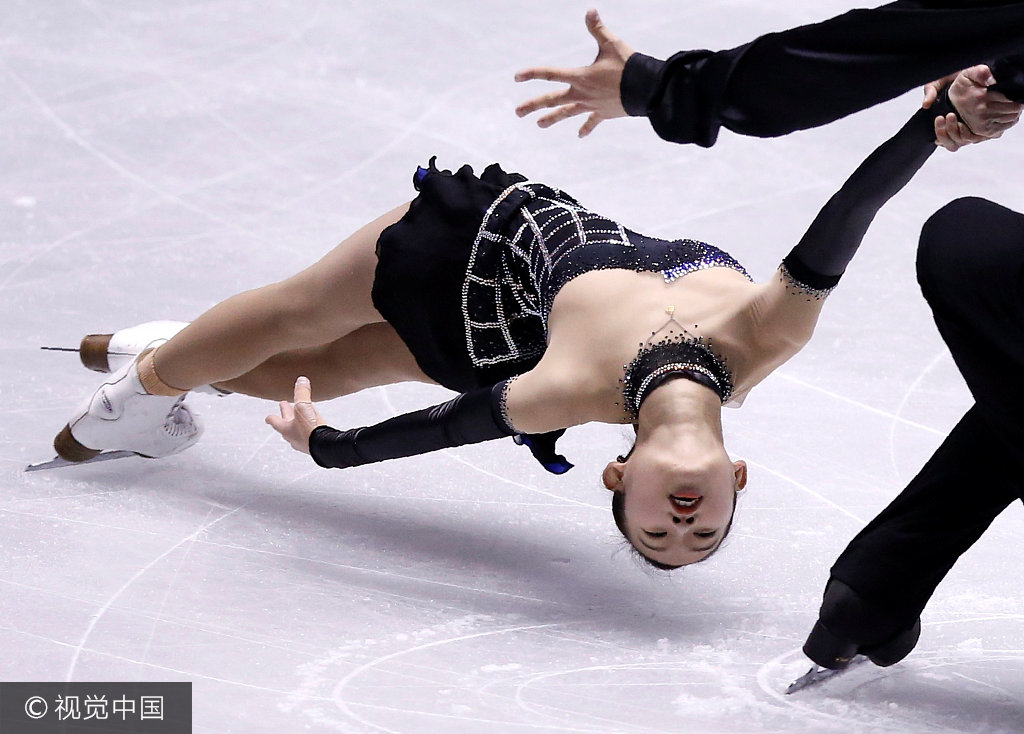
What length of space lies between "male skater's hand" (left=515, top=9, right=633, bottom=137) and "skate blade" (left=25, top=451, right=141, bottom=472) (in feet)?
5.88

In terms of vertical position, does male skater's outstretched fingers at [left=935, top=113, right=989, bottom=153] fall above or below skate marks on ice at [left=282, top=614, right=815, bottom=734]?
above

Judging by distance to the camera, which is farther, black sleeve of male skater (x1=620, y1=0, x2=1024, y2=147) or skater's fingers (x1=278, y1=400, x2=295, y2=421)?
skater's fingers (x1=278, y1=400, x2=295, y2=421)

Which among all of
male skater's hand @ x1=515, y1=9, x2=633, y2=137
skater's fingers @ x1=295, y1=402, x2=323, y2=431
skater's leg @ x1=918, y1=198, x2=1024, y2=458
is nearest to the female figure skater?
skater's fingers @ x1=295, y1=402, x2=323, y2=431

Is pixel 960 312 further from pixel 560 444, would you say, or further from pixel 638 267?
pixel 560 444

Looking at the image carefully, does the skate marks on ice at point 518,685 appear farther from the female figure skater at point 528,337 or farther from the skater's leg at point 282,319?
the skater's leg at point 282,319

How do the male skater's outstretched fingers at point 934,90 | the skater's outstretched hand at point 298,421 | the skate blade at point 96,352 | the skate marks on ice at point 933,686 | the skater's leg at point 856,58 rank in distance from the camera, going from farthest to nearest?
the skate blade at point 96,352
the skater's outstretched hand at point 298,421
the skate marks on ice at point 933,686
the male skater's outstretched fingers at point 934,90
the skater's leg at point 856,58

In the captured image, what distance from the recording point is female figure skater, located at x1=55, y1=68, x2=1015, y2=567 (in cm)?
A: 254

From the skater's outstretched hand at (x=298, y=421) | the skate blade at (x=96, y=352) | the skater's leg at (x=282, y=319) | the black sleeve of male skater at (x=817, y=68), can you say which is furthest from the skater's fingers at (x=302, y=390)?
the black sleeve of male skater at (x=817, y=68)

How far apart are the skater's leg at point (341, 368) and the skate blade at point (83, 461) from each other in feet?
1.06

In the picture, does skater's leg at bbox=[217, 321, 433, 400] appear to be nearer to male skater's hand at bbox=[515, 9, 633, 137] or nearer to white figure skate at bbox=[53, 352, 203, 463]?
white figure skate at bbox=[53, 352, 203, 463]

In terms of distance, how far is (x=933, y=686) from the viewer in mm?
2650

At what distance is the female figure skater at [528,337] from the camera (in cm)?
254

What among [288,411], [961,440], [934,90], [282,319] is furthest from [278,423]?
[934,90]

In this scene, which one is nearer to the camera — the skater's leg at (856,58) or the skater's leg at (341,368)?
the skater's leg at (856,58)
